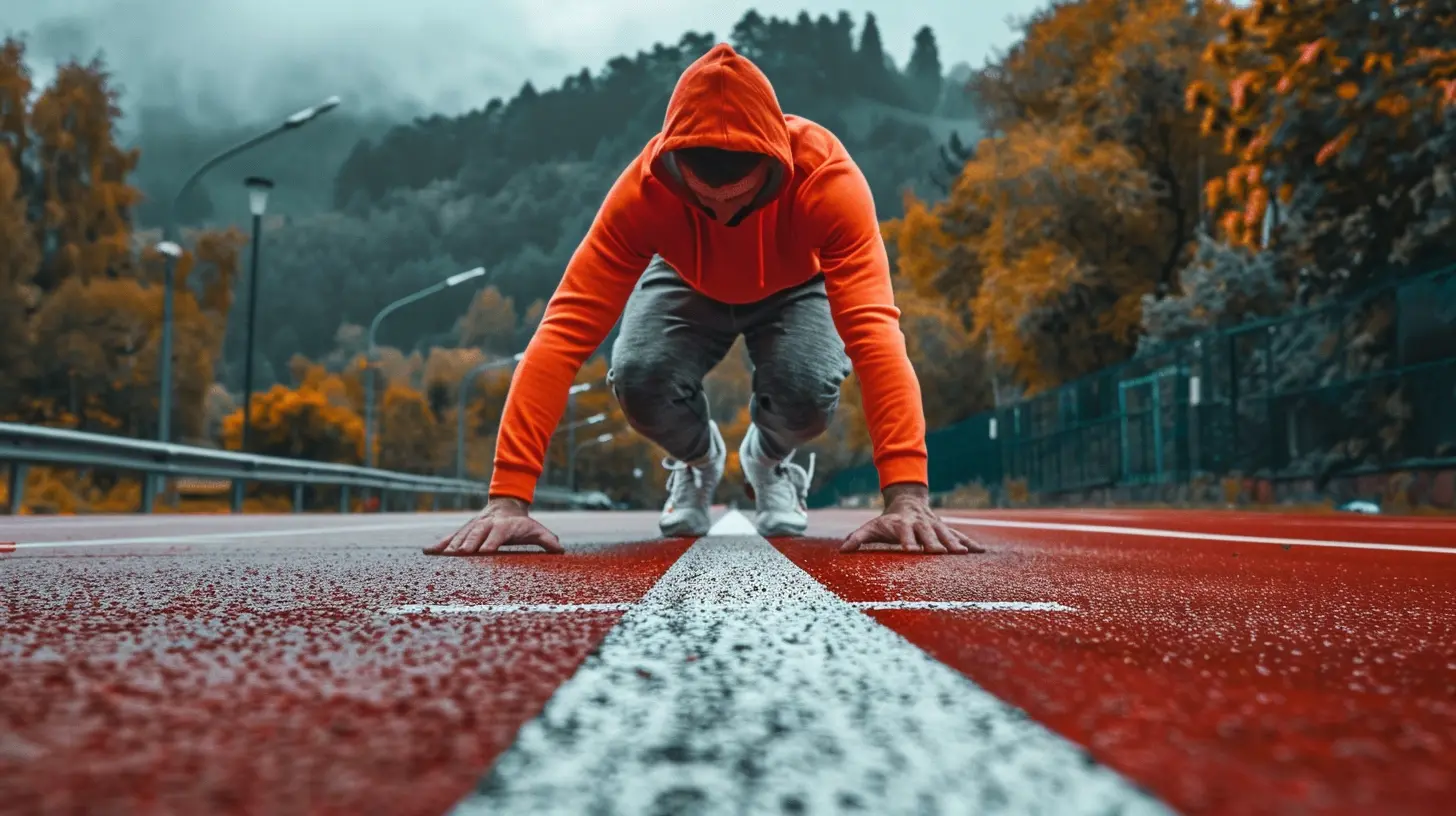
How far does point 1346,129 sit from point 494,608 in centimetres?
1070

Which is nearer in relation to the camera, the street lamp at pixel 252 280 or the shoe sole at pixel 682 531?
the shoe sole at pixel 682 531

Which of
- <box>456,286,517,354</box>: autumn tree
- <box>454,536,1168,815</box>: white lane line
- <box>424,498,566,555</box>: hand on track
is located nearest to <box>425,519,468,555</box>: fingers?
<box>424,498,566,555</box>: hand on track

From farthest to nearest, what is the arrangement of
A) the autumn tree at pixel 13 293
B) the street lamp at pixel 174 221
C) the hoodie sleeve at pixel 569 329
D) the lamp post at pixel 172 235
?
the autumn tree at pixel 13 293
the street lamp at pixel 174 221
the lamp post at pixel 172 235
the hoodie sleeve at pixel 569 329

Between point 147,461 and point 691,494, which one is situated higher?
point 147,461

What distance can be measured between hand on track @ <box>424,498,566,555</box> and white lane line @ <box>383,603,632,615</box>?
1.33m

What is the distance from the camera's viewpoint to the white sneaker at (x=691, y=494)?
491 cm

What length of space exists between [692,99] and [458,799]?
99.2 inches

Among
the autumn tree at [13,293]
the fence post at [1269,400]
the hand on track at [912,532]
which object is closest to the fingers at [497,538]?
the hand on track at [912,532]

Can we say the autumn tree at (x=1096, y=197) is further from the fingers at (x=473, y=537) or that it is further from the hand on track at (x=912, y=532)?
the fingers at (x=473, y=537)

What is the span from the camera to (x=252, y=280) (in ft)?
63.5

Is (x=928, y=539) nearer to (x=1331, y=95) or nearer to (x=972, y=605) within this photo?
(x=972, y=605)

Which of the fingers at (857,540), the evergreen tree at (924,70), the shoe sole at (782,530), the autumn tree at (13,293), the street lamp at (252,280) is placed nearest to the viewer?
the fingers at (857,540)

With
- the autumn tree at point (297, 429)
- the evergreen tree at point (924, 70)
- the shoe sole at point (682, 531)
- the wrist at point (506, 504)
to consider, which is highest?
the evergreen tree at point (924, 70)

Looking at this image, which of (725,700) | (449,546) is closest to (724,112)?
(449,546)
